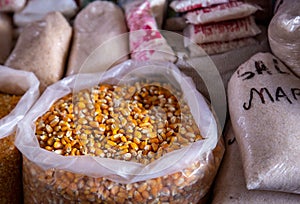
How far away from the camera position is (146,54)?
50.9 inches

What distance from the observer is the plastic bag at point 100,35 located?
134 cm

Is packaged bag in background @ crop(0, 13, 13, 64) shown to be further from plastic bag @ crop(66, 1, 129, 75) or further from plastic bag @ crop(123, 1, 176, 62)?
plastic bag @ crop(123, 1, 176, 62)

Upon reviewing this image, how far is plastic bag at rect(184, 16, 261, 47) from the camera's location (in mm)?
1344

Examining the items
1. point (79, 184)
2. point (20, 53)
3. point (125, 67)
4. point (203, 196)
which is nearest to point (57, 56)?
point (20, 53)

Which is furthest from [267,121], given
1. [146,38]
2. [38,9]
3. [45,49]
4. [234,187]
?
[38,9]

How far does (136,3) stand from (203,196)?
0.76 m

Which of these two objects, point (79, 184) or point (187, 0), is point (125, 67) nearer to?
point (187, 0)

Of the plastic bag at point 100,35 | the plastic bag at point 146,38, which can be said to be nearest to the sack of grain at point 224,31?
the plastic bag at point 146,38

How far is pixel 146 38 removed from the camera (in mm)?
1314

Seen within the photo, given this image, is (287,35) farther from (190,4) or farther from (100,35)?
(100,35)

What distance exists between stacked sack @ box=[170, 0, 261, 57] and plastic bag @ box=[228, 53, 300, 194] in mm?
195

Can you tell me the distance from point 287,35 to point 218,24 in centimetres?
31

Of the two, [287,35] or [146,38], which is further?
[146,38]

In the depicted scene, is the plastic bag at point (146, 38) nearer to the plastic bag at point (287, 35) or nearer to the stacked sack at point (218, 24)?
the stacked sack at point (218, 24)
